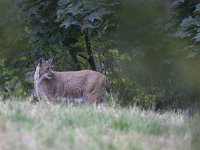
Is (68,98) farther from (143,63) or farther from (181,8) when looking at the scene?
(181,8)

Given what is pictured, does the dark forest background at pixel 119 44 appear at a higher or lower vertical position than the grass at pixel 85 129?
higher

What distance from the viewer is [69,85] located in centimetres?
1337

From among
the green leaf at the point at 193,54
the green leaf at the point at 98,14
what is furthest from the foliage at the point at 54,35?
the green leaf at the point at 193,54

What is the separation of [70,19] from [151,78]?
240 cm

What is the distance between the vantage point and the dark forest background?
1321 centimetres

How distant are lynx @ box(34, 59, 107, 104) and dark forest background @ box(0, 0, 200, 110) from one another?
1.37ft

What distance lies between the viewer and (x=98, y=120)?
8312 millimetres

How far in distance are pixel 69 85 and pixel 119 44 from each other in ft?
5.59

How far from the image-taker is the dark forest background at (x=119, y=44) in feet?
43.3

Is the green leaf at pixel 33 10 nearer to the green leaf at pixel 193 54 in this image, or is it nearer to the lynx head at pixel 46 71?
the lynx head at pixel 46 71

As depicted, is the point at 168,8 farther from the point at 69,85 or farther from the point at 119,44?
the point at 69,85

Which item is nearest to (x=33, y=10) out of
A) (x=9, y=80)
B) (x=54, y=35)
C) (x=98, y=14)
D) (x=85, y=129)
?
(x=54, y=35)

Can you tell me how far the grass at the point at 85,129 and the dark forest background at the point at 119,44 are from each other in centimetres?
373

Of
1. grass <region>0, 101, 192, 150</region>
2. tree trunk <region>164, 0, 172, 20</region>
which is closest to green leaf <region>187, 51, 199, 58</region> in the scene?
tree trunk <region>164, 0, 172, 20</region>
